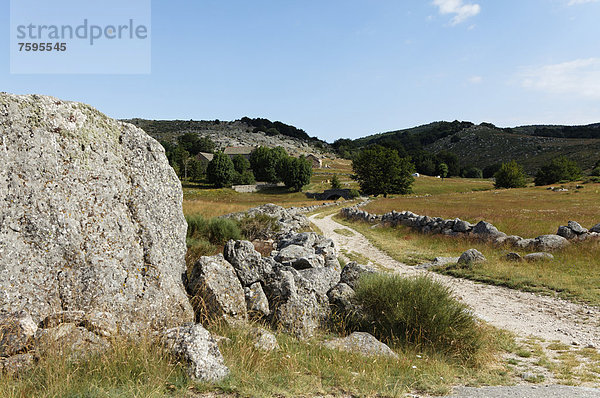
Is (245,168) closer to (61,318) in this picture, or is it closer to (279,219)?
(279,219)

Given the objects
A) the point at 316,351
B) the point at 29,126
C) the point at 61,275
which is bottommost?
the point at 316,351

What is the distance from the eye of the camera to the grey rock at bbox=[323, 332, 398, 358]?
6.00 m

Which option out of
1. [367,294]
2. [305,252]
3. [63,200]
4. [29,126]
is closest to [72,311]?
[63,200]

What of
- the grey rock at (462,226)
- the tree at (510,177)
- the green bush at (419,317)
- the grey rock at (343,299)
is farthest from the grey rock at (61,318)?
the tree at (510,177)

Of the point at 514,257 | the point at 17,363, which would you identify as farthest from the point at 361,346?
the point at 514,257

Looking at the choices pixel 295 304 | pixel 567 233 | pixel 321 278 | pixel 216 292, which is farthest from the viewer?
pixel 567 233

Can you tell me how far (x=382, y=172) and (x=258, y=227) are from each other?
65650 mm

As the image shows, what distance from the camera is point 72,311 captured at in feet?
16.7

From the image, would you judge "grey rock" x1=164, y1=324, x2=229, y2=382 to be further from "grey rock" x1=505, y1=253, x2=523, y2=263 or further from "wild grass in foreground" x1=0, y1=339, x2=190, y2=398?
"grey rock" x1=505, y1=253, x2=523, y2=263

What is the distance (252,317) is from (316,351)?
1.45m

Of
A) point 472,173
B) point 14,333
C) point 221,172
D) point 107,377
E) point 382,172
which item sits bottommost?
point 107,377

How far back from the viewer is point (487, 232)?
1952 cm

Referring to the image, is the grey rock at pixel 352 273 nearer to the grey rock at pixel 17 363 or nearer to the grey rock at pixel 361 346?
the grey rock at pixel 361 346

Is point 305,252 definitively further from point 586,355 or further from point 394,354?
point 586,355
